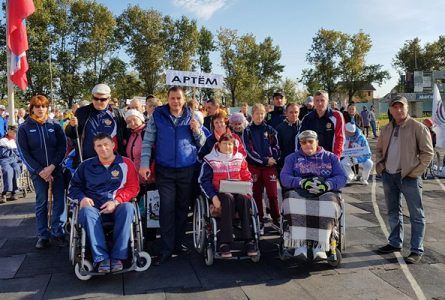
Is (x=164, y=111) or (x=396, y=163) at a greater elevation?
(x=164, y=111)

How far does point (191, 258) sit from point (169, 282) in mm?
701

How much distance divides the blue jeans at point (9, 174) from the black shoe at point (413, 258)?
6783 millimetres

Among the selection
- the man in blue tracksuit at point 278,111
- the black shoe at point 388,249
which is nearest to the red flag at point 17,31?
the man in blue tracksuit at point 278,111

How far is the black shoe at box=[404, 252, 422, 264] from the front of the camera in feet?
13.5

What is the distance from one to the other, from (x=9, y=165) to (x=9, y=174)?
0.17 meters

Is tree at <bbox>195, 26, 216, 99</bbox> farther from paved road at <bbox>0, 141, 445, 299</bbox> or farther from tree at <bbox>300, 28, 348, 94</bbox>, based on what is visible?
paved road at <bbox>0, 141, 445, 299</bbox>

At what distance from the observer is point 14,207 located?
7098 mm

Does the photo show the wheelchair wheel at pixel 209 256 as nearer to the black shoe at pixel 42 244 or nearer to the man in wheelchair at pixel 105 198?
the man in wheelchair at pixel 105 198

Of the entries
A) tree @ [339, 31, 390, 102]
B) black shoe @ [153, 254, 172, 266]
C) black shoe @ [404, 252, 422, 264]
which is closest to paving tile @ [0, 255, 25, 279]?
black shoe @ [153, 254, 172, 266]

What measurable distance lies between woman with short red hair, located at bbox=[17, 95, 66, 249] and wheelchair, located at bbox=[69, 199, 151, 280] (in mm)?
943

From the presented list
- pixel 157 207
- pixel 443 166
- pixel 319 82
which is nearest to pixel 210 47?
pixel 319 82

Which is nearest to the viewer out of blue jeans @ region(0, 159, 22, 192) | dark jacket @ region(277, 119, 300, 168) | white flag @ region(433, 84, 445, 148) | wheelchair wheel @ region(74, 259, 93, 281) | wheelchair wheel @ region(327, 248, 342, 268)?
wheelchair wheel @ region(74, 259, 93, 281)

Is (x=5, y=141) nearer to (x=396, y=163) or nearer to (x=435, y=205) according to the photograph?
(x=396, y=163)

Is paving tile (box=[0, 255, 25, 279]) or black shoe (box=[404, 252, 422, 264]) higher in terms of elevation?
paving tile (box=[0, 255, 25, 279])
